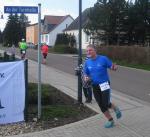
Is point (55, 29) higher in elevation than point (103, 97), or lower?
lower

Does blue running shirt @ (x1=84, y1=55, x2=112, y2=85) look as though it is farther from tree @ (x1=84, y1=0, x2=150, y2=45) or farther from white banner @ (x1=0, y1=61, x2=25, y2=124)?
tree @ (x1=84, y1=0, x2=150, y2=45)

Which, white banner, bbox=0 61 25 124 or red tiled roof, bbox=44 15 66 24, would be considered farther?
red tiled roof, bbox=44 15 66 24

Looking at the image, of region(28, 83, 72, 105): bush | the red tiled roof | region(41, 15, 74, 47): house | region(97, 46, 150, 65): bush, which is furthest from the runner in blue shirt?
the red tiled roof

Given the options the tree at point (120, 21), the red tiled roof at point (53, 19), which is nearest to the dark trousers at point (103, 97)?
the tree at point (120, 21)

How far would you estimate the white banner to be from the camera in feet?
32.2

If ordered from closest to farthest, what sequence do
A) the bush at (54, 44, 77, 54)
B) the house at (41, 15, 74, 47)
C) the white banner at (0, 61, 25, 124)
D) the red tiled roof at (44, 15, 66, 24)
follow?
the white banner at (0, 61, 25, 124) < the bush at (54, 44, 77, 54) < the house at (41, 15, 74, 47) < the red tiled roof at (44, 15, 66, 24)

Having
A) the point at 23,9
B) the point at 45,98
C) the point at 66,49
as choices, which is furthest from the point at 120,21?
the point at 23,9

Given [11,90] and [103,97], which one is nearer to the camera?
[103,97]

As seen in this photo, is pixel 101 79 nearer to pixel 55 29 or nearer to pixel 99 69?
pixel 99 69

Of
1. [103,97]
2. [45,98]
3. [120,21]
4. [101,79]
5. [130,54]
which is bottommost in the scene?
[130,54]

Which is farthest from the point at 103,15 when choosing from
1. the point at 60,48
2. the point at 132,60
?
the point at 132,60

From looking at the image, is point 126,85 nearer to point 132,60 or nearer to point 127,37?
point 132,60

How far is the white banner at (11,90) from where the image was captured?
981cm

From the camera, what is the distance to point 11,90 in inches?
389
